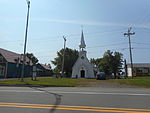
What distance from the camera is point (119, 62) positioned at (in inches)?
3091

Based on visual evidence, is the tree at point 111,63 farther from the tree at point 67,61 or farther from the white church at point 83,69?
the white church at point 83,69

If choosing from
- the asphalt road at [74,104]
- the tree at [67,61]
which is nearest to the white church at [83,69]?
the tree at [67,61]

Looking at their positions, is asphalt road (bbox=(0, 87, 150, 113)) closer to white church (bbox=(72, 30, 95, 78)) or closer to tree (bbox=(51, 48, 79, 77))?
white church (bbox=(72, 30, 95, 78))

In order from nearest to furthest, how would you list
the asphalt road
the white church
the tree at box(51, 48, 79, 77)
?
the asphalt road < the white church < the tree at box(51, 48, 79, 77)

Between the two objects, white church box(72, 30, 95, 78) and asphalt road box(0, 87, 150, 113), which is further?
white church box(72, 30, 95, 78)

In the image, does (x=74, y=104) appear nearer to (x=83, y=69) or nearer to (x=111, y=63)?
(x=83, y=69)

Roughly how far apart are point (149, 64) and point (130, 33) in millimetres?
37475

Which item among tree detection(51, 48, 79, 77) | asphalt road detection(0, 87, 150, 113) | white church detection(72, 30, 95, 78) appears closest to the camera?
asphalt road detection(0, 87, 150, 113)

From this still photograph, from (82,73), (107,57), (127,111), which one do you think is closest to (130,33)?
(82,73)

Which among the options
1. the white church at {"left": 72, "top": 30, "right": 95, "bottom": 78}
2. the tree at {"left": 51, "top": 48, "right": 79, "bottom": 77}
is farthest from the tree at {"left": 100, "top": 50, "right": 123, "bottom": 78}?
the white church at {"left": 72, "top": 30, "right": 95, "bottom": 78}

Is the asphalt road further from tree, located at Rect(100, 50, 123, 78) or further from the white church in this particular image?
tree, located at Rect(100, 50, 123, 78)

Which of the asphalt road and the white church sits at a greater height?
the white church

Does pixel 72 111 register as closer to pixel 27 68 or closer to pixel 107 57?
pixel 27 68

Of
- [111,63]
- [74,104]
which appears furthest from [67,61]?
[74,104]
